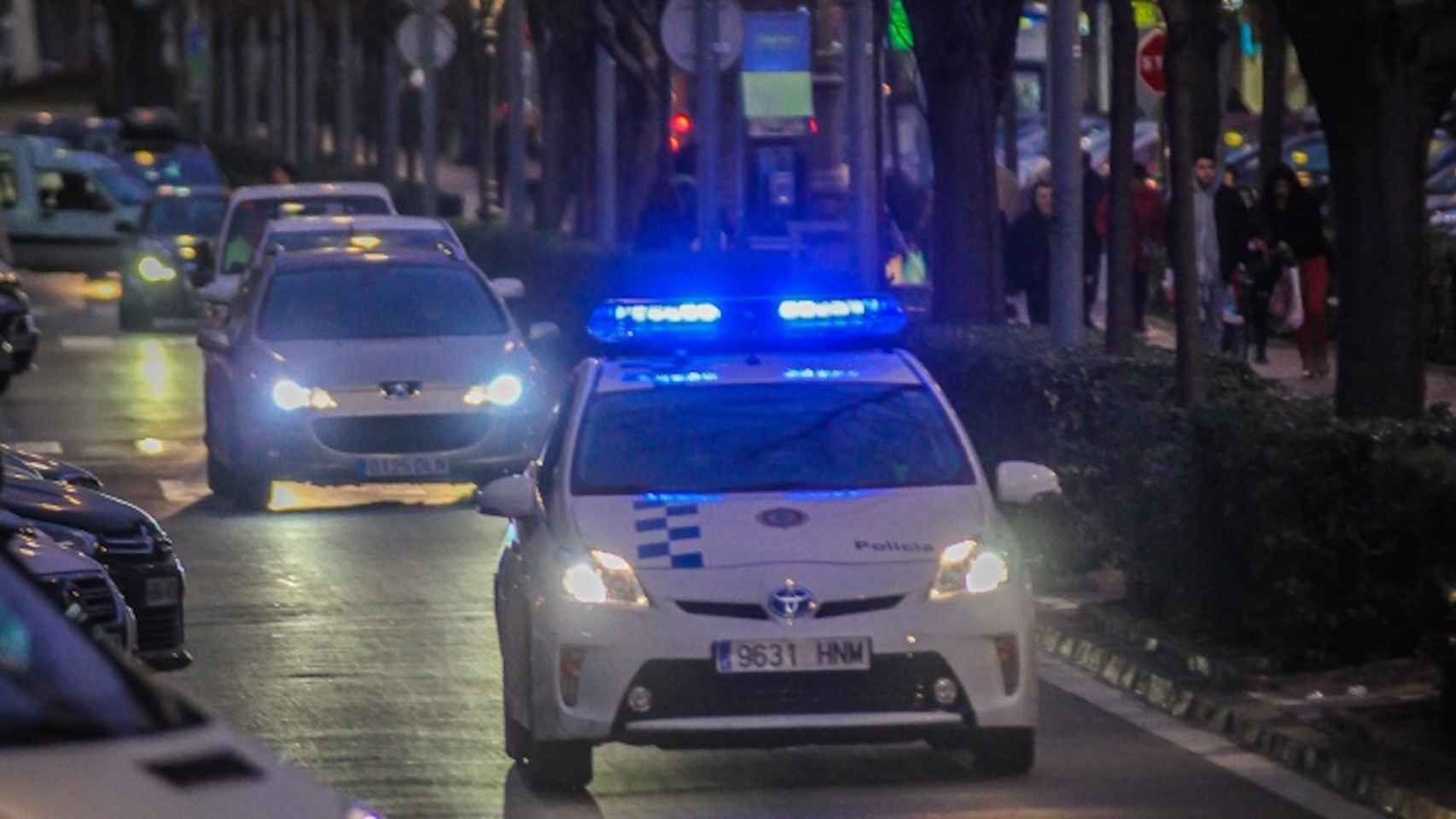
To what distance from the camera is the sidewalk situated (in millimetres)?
24250

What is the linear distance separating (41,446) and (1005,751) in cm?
1397

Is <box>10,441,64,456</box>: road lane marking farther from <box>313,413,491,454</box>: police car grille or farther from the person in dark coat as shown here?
the person in dark coat

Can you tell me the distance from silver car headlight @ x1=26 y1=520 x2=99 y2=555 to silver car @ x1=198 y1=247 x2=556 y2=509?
24.2ft

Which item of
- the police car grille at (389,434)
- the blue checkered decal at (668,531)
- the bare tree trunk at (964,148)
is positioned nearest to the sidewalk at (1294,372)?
the bare tree trunk at (964,148)

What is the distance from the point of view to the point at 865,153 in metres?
27.7

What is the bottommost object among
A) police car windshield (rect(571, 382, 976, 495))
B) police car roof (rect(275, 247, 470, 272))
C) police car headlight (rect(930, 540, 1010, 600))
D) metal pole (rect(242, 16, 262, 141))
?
metal pole (rect(242, 16, 262, 141))

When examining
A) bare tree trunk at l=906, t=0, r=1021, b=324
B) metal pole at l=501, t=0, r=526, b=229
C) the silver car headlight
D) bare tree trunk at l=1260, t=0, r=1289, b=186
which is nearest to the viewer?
the silver car headlight

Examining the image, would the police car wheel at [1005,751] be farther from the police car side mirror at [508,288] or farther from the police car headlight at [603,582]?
the police car side mirror at [508,288]

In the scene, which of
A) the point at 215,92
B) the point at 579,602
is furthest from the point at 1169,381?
the point at 215,92

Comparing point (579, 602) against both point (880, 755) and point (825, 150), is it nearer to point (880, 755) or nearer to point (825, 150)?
point (880, 755)

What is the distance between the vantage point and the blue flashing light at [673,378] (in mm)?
10931

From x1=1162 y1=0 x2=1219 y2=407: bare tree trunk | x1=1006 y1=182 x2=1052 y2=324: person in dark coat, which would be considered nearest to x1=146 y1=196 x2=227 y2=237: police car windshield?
x1=1006 y1=182 x2=1052 y2=324: person in dark coat

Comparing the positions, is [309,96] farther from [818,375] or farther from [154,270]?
[818,375]

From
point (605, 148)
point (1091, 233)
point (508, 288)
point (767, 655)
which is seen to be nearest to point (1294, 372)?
point (1091, 233)
